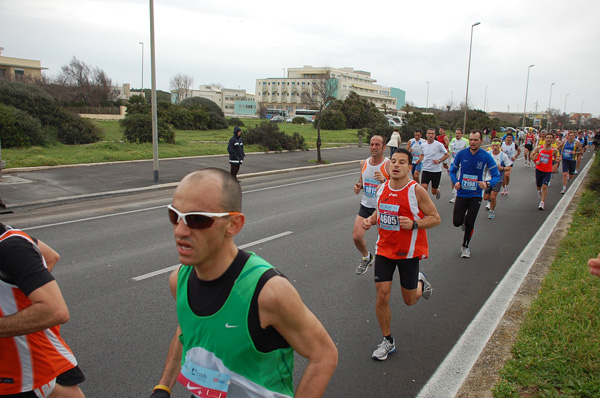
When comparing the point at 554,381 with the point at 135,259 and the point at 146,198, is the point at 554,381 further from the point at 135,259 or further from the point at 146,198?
the point at 146,198

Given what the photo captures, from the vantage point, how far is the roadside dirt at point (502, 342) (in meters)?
3.68

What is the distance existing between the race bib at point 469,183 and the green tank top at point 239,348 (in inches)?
261

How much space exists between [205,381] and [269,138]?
25.0m

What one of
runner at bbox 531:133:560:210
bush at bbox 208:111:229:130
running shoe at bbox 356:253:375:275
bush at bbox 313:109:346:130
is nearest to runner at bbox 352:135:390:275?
running shoe at bbox 356:253:375:275

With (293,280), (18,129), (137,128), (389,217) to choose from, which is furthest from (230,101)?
(389,217)

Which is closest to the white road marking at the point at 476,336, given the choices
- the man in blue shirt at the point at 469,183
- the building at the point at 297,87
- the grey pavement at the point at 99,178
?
the man in blue shirt at the point at 469,183

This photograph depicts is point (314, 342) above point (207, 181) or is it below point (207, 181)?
below

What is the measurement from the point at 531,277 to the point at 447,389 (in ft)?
11.3

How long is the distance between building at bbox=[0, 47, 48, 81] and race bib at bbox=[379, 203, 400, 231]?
204 ft

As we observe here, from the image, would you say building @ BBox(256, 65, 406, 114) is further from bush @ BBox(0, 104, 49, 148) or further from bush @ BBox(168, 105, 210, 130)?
bush @ BBox(0, 104, 49, 148)

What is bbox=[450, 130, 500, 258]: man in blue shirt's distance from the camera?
7.77m

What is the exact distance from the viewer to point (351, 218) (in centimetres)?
1046

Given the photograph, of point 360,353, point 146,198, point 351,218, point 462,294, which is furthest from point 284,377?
point 146,198

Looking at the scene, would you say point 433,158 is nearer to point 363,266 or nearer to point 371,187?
point 371,187
